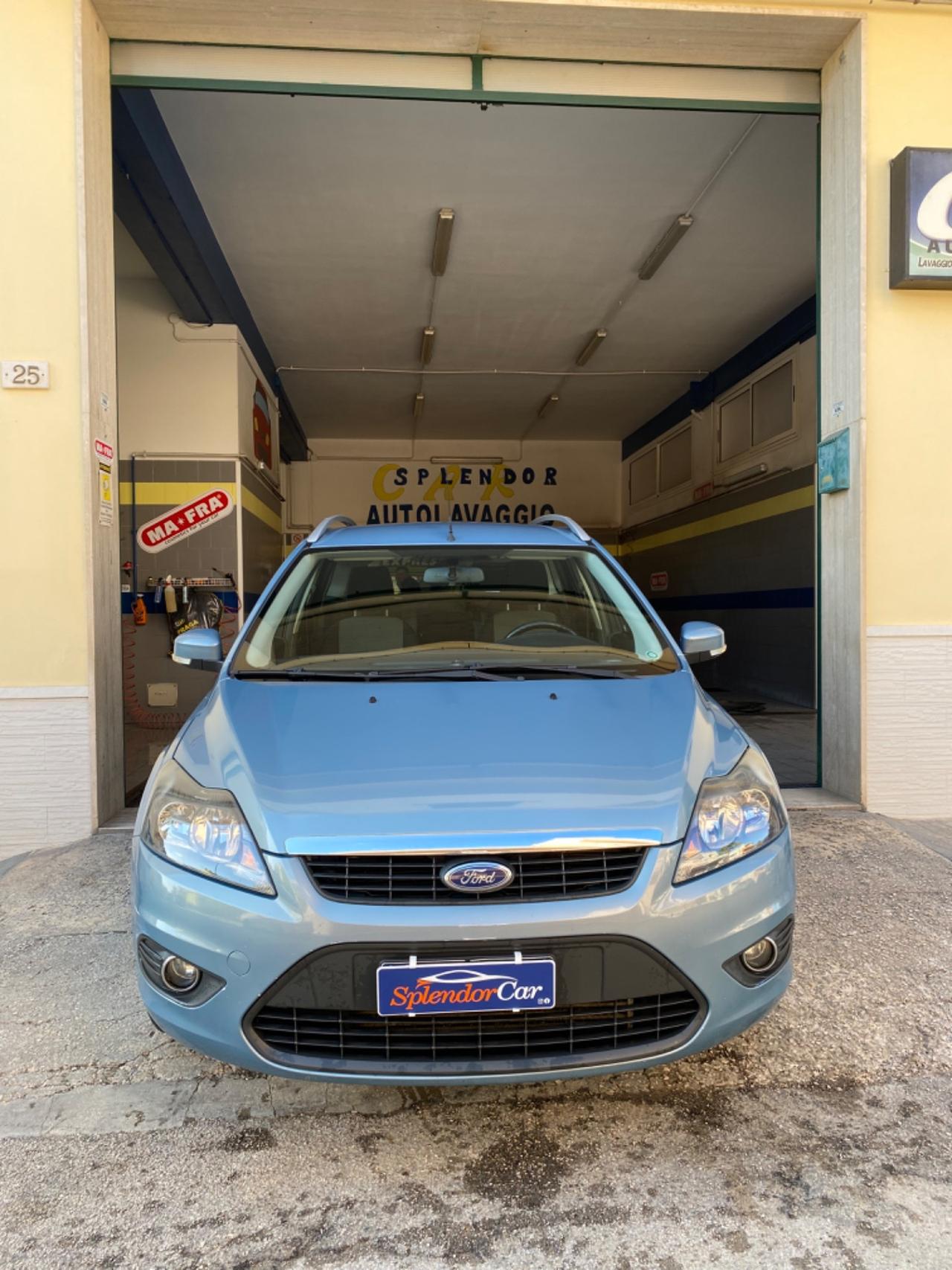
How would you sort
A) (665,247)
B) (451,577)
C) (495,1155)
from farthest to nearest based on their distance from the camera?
(665,247) → (451,577) → (495,1155)

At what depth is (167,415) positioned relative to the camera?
26.2ft

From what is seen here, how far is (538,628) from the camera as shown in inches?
117

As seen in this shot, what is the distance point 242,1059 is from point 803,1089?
4.72ft

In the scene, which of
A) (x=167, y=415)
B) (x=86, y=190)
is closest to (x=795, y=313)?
(x=167, y=415)

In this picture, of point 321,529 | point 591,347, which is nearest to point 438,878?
point 321,529

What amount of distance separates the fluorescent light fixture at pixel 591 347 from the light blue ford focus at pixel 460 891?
836cm

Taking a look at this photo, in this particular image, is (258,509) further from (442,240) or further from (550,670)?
(550,670)

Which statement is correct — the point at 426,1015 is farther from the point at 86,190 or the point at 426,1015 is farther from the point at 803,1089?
the point at 86,190

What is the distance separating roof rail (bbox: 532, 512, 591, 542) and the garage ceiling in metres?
3.11

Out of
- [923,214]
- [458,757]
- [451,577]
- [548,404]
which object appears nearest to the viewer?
[458,757]

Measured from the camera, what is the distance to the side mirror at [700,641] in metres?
2.99

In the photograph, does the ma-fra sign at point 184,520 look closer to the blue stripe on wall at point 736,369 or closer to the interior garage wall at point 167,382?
the interior garage wall at point 167,382

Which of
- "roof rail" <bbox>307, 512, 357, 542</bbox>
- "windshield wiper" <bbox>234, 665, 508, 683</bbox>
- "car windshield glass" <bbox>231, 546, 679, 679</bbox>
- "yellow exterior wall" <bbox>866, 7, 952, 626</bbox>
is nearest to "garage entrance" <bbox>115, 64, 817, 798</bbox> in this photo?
"yellow exterior wall" <bbox>866, 7, 952, 626</bbox>

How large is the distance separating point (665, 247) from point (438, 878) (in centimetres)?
719
